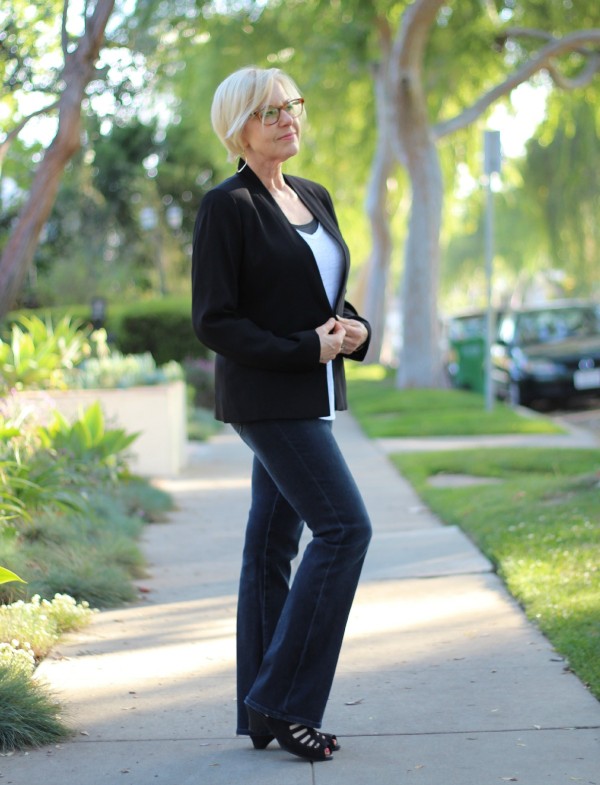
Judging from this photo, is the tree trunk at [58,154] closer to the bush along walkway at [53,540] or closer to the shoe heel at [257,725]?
the bush along walkway at [53,540]

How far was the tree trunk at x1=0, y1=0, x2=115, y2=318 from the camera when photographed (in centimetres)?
1110

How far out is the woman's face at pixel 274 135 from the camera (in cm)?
369

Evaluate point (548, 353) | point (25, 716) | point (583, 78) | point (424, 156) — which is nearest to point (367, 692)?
point (25, 716)

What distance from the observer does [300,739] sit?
3.68 metres

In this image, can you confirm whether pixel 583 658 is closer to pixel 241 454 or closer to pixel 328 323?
pixel 328 323

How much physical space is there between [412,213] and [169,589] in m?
14.4

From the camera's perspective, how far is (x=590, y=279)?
32062mm

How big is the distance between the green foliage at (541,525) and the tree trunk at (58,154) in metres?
4.02

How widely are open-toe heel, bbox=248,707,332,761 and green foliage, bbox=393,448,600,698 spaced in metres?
1.04

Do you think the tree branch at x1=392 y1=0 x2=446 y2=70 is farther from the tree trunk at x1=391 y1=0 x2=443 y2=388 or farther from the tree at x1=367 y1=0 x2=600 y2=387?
the tree trunk at x1=391 y1=0 x2=443 y2=388

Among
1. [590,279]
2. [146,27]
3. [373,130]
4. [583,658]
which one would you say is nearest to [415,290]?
[146,27]

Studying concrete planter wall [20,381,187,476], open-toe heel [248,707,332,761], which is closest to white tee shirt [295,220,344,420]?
open-toe heel [248,707,332,761]

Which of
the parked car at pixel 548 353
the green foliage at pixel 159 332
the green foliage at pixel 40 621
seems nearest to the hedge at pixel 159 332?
the green foliage at pixel 159 332

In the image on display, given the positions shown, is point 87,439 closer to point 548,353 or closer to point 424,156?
point 548,353
